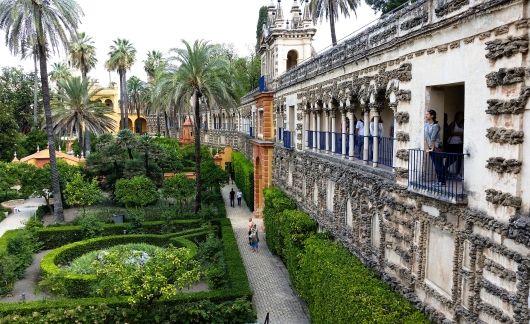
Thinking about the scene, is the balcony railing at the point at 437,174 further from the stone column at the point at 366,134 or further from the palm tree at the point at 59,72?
the palm tree at the point at 59,72

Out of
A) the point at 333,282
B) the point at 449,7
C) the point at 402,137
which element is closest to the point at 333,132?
the point at 402,137

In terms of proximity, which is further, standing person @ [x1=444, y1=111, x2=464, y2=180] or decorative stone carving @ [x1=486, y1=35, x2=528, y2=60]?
standing person @ [x1=444, y1=111, x2=464, y2=180]

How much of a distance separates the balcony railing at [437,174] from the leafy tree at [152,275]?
865 centimetres

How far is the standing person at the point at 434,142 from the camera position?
10.1 meters

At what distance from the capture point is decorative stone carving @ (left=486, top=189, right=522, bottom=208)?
7.64 meters

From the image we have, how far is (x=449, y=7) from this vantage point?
941cm

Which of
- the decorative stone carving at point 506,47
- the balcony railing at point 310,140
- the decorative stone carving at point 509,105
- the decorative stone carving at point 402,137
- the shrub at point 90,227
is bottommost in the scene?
the shrub at point 90,227

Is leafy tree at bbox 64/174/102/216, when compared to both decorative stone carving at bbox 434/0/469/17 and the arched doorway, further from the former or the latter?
decorative stone carving at bbox 434/0/469/17

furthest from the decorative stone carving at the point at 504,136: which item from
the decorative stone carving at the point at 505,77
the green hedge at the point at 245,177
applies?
the green hedge at the point at 245,177

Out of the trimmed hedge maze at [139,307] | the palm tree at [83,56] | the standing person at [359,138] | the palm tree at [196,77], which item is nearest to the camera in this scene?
the standing person at [359,138]

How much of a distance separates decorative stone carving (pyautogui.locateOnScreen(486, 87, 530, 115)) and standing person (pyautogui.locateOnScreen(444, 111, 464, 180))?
1.60 metres

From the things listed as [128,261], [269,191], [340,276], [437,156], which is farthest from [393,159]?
[269,191]

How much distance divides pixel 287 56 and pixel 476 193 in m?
23.7

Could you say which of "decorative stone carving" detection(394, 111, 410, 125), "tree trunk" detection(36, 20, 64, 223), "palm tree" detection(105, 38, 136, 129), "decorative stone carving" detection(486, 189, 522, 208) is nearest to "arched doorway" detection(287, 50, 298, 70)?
"tree trunk" detection(36, 20, 64, 223)
